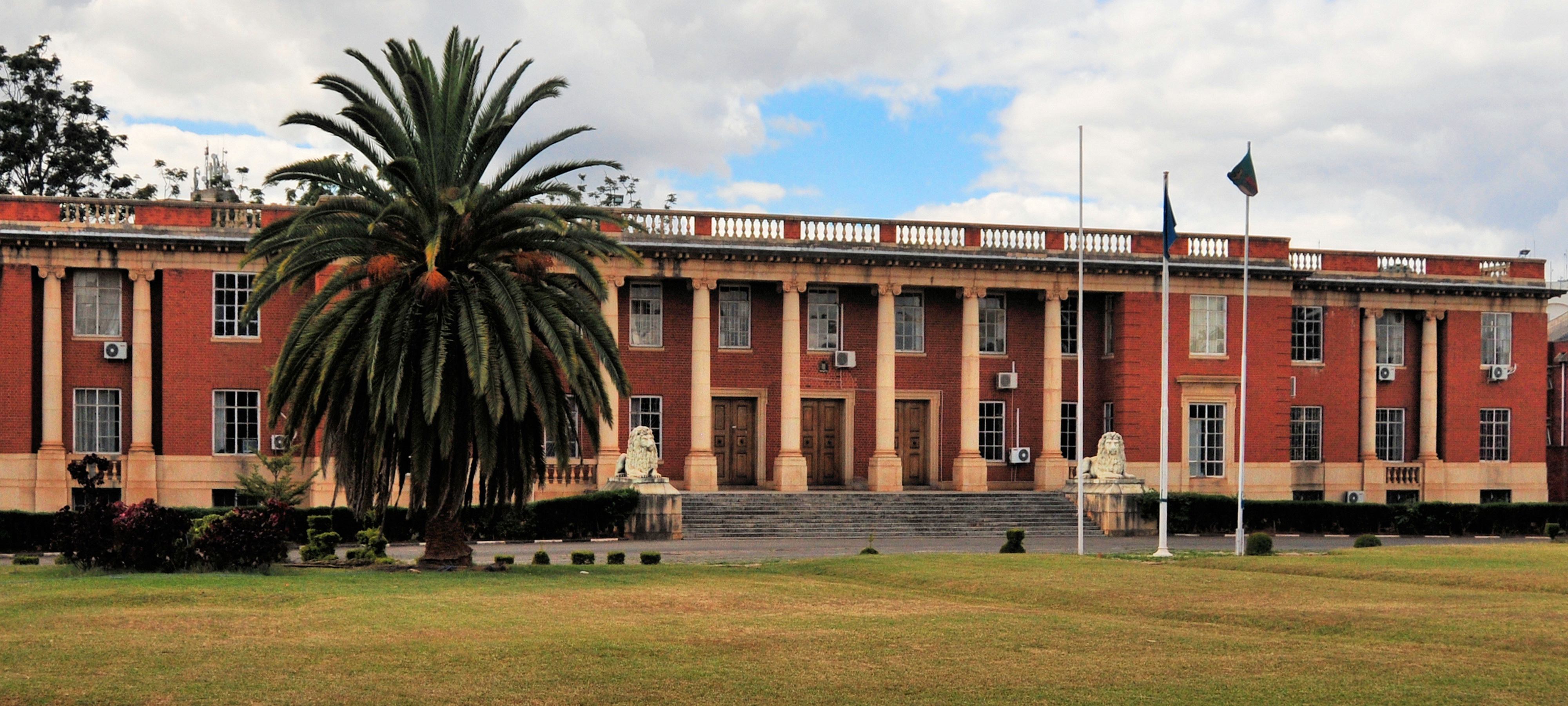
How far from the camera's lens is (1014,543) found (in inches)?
1178

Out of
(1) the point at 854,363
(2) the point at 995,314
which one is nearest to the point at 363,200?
(1) the point at 854,363

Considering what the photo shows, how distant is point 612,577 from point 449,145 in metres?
7.24

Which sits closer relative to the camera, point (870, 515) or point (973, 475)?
point (870, 515)

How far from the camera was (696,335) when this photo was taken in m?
41.7

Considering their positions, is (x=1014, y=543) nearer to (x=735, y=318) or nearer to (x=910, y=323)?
(x=910, y=323)

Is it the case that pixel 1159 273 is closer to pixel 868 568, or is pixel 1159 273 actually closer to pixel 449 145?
pixel 868 568

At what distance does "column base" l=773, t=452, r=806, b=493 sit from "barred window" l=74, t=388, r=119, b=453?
55.9 ft

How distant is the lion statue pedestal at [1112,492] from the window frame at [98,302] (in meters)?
24.9

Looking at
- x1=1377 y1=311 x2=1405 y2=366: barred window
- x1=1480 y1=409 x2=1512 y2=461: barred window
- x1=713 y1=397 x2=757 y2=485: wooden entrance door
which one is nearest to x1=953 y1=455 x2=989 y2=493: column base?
x1=713 y1=397 x2=757 y2=485: wooden entrance door

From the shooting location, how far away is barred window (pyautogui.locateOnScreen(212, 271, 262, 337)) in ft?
131

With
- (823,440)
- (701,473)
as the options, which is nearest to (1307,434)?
(823,440)

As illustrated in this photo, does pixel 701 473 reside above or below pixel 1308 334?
below

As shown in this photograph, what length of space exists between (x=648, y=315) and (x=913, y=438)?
858cm

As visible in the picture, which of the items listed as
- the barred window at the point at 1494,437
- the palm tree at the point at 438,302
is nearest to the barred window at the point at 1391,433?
the barred window at the point at 1494,437
